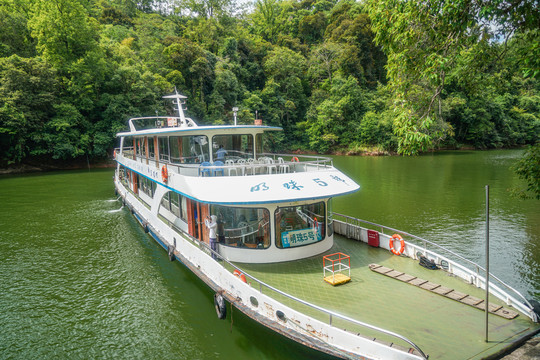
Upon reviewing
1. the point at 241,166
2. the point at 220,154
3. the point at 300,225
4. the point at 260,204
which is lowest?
the point at 300,225

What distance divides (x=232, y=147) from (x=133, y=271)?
225 inches

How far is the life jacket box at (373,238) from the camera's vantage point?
1048 cm

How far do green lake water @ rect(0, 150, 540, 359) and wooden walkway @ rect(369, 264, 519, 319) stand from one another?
2920 mm

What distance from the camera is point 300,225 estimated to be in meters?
9.52

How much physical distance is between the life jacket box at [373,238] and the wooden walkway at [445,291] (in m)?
1.54

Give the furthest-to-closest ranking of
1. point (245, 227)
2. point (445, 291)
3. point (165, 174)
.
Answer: point (165, 174) < point (245, 227) < point (445, 291)

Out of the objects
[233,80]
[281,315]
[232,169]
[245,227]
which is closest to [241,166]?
[232,169]

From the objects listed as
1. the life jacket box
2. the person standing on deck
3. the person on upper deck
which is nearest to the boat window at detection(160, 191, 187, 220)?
the person on upper deck

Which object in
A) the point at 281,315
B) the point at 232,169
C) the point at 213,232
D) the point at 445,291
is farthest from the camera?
the point at 232,169

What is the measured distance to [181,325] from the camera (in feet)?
28.4

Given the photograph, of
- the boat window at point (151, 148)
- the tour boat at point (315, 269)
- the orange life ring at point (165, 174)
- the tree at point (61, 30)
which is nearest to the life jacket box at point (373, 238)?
the tour boat at point (315, 269)

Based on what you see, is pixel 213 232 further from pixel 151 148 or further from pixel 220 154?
pixel 151 148

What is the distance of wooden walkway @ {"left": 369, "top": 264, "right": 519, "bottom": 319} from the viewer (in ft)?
22.2

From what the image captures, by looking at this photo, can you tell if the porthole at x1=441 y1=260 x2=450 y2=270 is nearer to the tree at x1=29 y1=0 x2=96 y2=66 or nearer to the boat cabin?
the boat cabin
